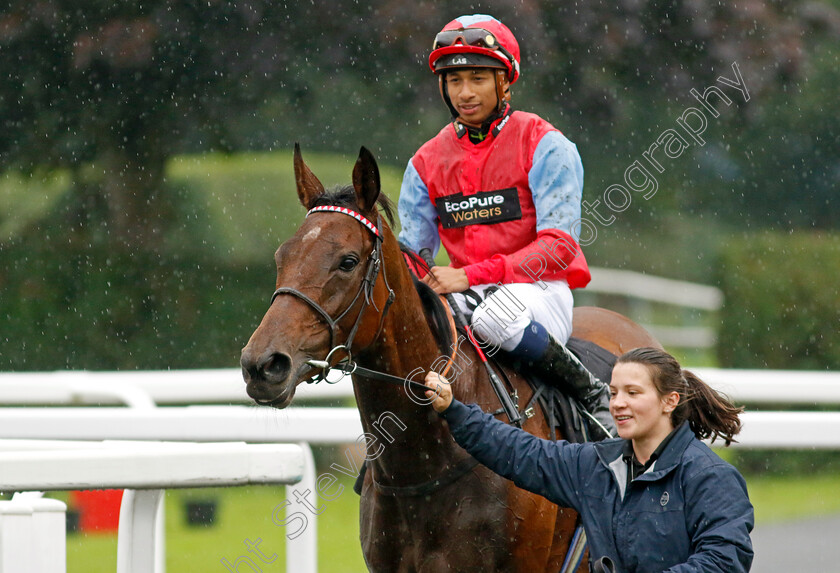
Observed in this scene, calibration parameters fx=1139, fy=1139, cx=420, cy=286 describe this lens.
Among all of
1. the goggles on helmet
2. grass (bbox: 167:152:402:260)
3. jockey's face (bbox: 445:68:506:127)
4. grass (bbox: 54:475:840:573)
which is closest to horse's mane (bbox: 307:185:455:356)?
jockey's face (bbox: 445:68:506:127)

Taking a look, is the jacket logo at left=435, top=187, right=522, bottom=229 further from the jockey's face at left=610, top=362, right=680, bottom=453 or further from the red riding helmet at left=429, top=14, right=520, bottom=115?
the jockey's face at left=610, top=362, right=680, bottom=453

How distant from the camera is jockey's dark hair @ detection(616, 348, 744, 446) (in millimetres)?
2793

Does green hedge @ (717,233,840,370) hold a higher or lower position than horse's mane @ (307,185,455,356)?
higher

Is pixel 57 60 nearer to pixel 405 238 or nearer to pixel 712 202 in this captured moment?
pixel 405 238

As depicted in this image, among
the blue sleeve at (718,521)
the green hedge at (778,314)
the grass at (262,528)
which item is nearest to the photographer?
the blue sleeve at (718,521)

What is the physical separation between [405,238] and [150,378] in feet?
8.29

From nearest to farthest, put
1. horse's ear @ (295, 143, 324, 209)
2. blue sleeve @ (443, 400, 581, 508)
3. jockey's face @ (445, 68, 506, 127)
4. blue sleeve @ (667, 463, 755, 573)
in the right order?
blue sleeve @ (667, 463, 755, 573), blue sleeve @ (443, 400, 581, 508), horse's ear @ (295, 143, 324, 209), jockey's face @ (445, 68, 506, 127)

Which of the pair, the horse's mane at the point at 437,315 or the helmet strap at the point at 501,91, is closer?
the horse's mane at the point at 437,315

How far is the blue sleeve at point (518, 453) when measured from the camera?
2.98 m

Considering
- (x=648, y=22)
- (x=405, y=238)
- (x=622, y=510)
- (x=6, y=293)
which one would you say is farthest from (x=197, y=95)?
(x=622, y=510)

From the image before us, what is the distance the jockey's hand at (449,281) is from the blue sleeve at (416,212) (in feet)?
1.13

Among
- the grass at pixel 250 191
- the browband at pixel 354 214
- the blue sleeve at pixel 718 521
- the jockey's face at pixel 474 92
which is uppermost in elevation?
the grass at pixel 250 191

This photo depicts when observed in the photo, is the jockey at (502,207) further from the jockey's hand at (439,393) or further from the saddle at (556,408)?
the jockey's hand at (439,393)

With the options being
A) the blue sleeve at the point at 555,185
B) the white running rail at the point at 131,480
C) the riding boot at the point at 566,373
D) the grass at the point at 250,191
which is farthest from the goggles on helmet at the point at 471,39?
the grass at the point at 250,191
